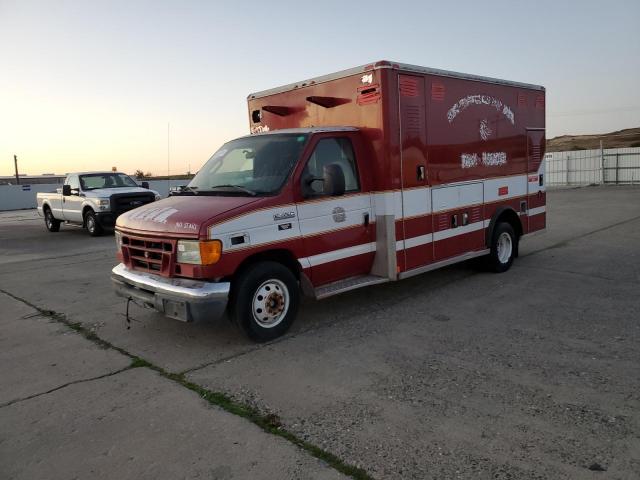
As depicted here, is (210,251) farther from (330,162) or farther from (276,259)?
(330,162)

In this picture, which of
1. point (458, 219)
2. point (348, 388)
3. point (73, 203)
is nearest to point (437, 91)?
point (458, 219)

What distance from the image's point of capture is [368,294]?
7039 mm

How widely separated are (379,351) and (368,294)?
6.99 ft

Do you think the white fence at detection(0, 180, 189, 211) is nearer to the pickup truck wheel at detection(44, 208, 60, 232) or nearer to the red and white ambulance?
the pickup truck wheel at detection(44, 208, 60, 232)

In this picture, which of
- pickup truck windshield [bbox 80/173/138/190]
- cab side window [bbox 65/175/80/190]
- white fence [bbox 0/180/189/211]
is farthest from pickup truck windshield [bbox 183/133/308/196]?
white fence [bbox 0/180/189/211]

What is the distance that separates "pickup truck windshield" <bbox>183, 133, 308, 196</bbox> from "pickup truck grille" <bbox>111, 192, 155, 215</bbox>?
9472 mm

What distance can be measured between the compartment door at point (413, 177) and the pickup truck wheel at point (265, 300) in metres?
1.62

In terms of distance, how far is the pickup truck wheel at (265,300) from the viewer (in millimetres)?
5016

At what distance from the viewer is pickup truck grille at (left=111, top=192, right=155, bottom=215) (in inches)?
582

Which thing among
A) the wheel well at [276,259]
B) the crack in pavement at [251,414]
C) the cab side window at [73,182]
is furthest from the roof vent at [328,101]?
the cab side window at [73,182]

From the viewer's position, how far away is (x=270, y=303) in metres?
5.28

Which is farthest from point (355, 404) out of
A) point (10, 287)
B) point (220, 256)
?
point (10, 287)

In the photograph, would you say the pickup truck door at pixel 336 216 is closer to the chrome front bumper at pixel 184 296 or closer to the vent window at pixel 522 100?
the chrome front bumper at pixel 184 296

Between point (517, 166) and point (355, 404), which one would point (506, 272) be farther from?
point (355, 404)
